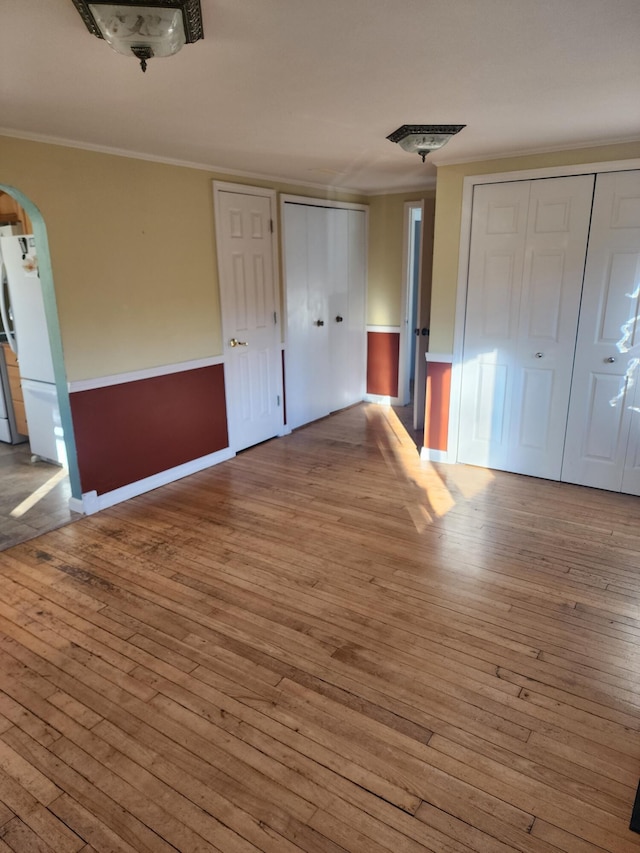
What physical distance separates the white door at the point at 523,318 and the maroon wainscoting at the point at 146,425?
80.9 inches

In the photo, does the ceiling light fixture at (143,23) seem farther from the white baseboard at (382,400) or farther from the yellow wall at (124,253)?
the white baseboard at (382,400)

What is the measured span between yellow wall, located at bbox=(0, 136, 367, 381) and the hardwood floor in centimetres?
119

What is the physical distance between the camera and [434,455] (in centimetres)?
459

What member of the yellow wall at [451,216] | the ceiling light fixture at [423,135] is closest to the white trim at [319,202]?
the yellow wall at [451,216]

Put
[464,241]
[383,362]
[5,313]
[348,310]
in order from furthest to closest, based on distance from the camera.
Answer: [383,362]
[348,310]
[5,313]
[464,241]

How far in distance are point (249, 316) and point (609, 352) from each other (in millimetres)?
2801

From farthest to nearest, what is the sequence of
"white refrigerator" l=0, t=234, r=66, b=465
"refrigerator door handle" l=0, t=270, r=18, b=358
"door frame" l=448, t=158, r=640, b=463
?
1. "refrigerator door handle" l=0, t=270, r=18, b=358
2. "white refrigerator" l=0, t=234, r=66, b=465
3. "door frame" l=448, t=158, r=640, b=463

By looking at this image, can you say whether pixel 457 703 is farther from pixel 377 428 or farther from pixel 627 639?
pixel 377 428

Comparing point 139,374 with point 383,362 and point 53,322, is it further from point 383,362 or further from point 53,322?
point 383,362

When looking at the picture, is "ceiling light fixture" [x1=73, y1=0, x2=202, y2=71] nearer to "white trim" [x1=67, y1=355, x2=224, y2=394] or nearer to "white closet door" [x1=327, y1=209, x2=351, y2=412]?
"white trim" [x1=67, y1=355, x2=224, y2=394]

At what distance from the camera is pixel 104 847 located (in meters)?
1.56

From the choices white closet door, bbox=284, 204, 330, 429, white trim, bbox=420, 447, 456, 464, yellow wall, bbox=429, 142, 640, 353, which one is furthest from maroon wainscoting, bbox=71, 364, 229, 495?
yellow wall, bbox=429, 142, 640, 353

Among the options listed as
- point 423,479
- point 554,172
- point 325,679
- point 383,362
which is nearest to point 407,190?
point 383,362

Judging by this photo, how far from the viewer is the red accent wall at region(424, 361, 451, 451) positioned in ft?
14.4
